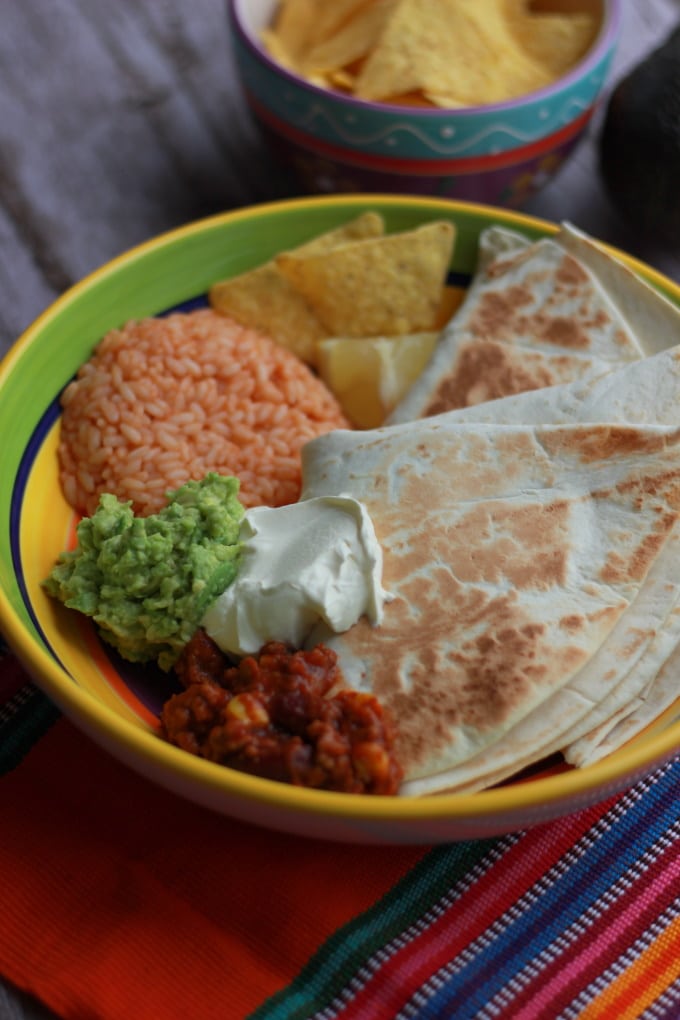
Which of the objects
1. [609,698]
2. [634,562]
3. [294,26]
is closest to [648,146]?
[294,26]

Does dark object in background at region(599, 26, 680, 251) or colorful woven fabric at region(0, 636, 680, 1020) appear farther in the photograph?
dark object in background at region(599, 26, 680, 251)

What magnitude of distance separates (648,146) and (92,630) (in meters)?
2.40

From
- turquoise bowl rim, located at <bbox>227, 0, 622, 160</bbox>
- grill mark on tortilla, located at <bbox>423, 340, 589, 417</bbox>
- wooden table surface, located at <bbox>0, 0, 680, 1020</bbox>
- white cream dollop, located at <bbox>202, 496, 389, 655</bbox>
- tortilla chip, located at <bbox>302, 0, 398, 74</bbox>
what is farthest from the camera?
wooden table surface, located at <bbox>0, 0, 680, 1020</bbox>

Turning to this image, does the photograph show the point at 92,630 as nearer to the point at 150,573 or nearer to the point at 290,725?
the point at 150,573

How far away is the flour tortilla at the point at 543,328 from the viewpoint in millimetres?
2854

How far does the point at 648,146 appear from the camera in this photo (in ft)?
11.6

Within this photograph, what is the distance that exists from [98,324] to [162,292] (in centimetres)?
24

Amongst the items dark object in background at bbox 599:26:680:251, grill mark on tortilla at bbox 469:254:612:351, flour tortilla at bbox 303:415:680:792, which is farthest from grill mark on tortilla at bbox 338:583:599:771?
dark object in background at bbox 599:26:680:251

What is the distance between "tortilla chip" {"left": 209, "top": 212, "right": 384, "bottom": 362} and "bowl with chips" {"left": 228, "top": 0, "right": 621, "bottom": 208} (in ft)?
1.12

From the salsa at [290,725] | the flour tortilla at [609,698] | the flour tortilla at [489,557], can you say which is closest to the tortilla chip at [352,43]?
the flour tortilla at [489,557]

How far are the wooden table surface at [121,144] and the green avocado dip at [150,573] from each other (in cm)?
126

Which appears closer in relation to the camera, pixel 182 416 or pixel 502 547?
pixel 502 547

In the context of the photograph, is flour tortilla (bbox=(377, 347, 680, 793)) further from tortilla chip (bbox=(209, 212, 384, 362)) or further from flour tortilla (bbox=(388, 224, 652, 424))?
tortilla chip (bbox=(209, 212, 384, 362))

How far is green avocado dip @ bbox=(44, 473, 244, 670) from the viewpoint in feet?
7.45
